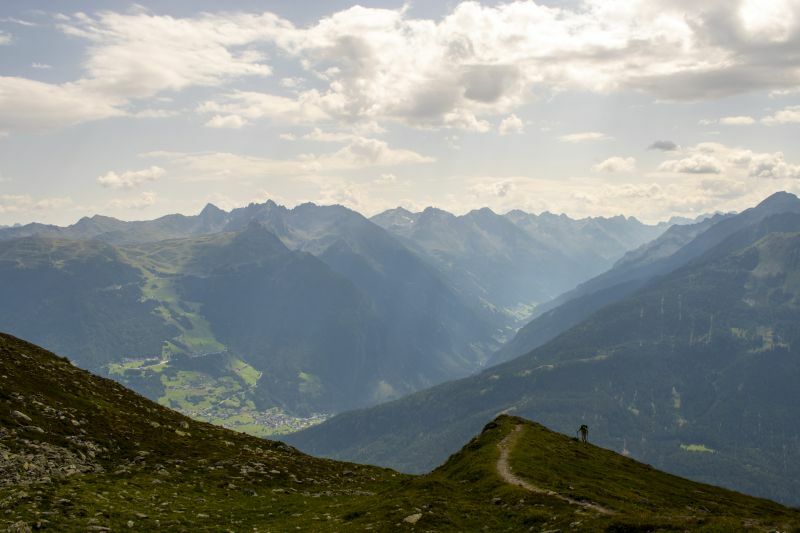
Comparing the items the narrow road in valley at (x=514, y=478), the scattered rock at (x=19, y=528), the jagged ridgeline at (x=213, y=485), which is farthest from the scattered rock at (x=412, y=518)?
the scattered rock at (x=19, y=528)

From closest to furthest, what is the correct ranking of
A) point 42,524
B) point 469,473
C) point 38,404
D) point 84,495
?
point 42,524 < point 84,495 < point 38,404 < point 469,473

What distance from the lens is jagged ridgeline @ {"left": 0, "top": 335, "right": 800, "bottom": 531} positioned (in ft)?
109

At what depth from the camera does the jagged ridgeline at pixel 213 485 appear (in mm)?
33312

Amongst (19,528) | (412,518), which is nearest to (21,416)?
(19,528)

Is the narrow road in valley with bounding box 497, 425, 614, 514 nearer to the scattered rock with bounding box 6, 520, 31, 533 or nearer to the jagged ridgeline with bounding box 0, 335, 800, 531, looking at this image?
the jagged ridgeline with bounding box 0, 335, 800, 531

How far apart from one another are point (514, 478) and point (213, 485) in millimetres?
31718

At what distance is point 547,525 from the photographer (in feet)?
120

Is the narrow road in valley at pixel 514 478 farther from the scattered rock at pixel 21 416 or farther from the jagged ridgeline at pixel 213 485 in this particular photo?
the scattered rock at pixel 21 416

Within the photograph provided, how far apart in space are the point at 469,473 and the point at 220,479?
30351 mm

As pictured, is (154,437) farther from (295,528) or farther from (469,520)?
(469,520)

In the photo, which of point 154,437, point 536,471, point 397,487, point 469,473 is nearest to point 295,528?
point 397,487

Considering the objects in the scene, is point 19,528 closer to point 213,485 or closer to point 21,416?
point 21,416

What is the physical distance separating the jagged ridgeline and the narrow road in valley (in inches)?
13.3

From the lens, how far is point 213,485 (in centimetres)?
4491
